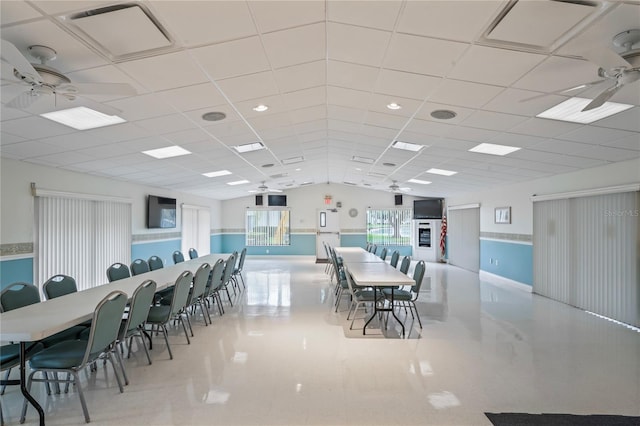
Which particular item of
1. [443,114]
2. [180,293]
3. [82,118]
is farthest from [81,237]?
[443,114]

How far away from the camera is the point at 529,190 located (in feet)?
25.7

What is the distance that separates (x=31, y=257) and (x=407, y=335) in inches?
226

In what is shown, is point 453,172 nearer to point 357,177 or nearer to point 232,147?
point 357,177

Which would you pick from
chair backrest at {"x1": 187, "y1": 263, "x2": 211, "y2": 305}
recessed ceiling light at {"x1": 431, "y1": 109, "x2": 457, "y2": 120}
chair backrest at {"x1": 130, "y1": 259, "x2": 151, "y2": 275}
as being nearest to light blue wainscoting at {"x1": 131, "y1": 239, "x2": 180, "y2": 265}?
chair backrest at {"x1": 130, "y1": 259, "x2": 151, "y2": 275}

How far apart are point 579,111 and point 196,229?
1091cm

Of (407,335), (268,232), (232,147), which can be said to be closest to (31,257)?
(232,147)

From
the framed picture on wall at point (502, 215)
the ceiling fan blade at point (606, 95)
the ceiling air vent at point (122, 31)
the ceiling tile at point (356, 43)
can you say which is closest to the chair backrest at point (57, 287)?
the ceiling air vent at point (122, 31)

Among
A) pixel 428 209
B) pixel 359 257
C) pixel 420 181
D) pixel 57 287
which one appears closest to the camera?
pixel 57 287

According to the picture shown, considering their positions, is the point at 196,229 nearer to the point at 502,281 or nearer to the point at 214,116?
the point at 214,116

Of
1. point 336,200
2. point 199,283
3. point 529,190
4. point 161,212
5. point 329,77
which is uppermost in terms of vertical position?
point 329,77

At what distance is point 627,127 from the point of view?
3.98 metres

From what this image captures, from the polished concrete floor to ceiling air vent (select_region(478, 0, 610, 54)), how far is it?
2881mm

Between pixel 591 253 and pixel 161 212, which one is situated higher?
pixel 161 212

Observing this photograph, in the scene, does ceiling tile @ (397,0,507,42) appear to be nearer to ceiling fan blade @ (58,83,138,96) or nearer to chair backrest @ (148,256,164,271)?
ceiling fan blade @ (58,83,138,96)
